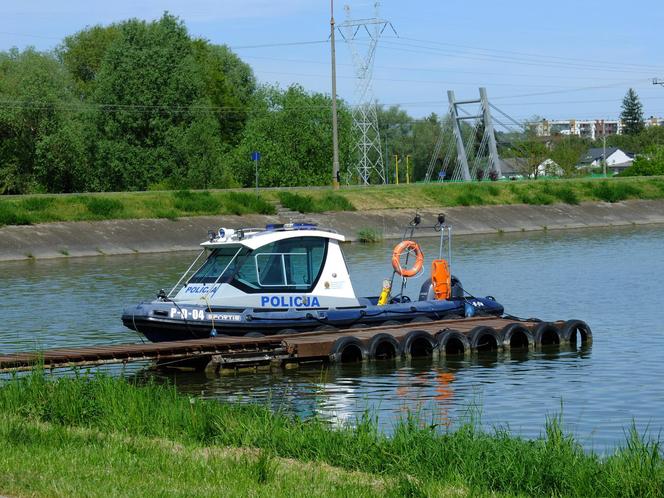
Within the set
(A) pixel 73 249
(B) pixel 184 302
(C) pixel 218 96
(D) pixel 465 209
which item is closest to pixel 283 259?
(B) pixel 184 302

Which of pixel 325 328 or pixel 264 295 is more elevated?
pixel 264 295

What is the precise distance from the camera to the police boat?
24.9m

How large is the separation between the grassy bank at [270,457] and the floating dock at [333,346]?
5.76 metres

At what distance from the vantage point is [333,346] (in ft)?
80.4

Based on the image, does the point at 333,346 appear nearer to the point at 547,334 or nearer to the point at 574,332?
the point at 547,334

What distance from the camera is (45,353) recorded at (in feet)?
70.1

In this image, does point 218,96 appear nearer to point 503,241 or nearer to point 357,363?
point 503,241

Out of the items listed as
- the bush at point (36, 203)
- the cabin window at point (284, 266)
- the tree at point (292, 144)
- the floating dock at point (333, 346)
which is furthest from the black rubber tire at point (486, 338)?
the tree at point (292, 144)

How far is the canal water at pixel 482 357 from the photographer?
19.2 meters

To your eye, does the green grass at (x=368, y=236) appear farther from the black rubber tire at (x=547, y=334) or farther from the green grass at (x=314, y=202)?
the black rubber tire at (x=547, y=334)

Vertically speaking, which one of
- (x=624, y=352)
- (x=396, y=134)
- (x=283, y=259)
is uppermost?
(x=396, y=134)

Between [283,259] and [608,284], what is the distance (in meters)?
18.7

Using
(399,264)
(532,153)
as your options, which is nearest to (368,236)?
(399,264)

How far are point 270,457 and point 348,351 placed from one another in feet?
39.8
